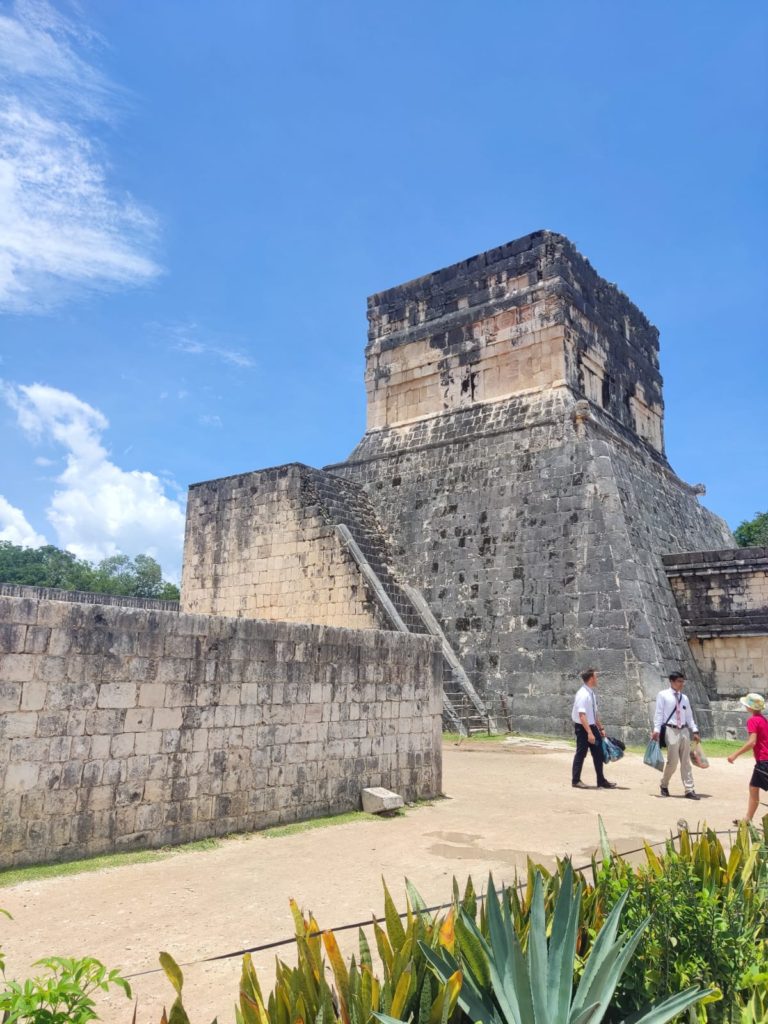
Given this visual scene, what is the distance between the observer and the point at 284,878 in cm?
514

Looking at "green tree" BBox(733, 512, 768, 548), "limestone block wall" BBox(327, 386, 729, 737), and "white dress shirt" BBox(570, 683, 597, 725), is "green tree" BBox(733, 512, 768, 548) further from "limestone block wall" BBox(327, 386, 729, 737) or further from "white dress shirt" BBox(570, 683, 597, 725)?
"white dress shirt" BBox(570, 683, 597, 725)

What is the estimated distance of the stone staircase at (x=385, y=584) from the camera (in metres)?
12.9

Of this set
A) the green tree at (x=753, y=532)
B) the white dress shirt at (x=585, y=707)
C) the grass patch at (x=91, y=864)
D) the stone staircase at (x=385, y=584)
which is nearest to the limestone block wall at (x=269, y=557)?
the stone staircase at (x=385, y=584)

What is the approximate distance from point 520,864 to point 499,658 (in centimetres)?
830

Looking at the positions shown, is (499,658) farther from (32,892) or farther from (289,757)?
(32,892)

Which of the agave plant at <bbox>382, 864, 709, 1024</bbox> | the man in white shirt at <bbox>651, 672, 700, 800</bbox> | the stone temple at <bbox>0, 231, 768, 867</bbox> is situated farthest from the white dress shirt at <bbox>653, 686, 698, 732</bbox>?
the agave plant at <bbox>382, 864, 709, 1024</bbox>

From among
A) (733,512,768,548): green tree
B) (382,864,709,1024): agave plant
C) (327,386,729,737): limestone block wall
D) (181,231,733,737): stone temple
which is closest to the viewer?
(382,864,709,1024): agave plant

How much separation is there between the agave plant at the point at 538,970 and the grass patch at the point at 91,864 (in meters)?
3.32

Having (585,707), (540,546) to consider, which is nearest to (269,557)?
(540,546)

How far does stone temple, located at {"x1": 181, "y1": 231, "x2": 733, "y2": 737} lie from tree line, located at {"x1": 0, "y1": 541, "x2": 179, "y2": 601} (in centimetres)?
4296

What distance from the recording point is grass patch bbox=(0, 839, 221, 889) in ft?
15.9

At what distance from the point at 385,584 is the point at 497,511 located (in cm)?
268

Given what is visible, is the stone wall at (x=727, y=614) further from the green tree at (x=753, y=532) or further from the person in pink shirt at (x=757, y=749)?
the green tree at (x=753, y=532)

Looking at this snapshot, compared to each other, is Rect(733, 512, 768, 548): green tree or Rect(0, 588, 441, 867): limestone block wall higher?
Rect(733, 512, 768, 548): green tree
